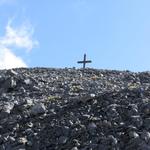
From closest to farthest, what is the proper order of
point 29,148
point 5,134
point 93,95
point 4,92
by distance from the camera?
point 29,148
point 5,134
point 93,95
point 4,92

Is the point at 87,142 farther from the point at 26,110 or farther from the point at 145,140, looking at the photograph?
the point at 26,110

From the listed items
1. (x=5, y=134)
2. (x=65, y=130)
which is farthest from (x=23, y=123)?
(x=65, y=130)

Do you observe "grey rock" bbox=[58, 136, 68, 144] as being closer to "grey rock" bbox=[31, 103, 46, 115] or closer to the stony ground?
the stony ground

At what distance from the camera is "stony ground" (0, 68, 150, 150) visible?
46.9ft

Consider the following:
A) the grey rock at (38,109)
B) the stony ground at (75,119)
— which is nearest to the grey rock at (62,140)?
the stony ground at (75,119)

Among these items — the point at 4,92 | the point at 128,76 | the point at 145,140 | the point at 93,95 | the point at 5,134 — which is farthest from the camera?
the point at 128,76

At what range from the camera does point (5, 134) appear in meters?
15.8

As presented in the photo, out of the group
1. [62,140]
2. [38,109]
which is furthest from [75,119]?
[38,109]

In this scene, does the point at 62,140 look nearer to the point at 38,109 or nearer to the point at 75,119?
the point at 75,119

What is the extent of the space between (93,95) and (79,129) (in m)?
2.26

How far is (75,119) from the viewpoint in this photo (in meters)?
15.5

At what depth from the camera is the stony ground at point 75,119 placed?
46.9 feet

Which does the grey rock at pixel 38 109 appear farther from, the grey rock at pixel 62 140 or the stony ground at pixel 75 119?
the grey rock at pixel 62 140

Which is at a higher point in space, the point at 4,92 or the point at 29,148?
the point at 4,92
